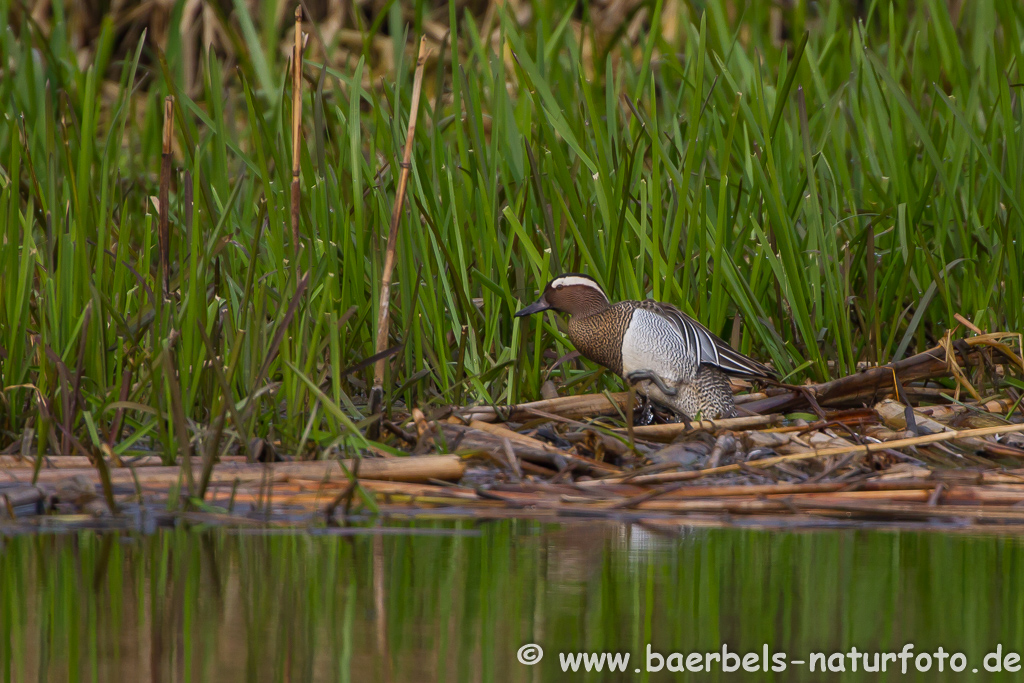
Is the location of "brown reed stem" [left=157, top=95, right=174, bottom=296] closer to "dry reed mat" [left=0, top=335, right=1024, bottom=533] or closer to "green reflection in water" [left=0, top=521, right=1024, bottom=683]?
"dry reed mat" [left=0, top=335, right=1024, bottom=533]

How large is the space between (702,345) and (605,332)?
0.99 feet

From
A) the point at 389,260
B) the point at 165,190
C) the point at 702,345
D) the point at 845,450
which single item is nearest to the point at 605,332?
the point at 702,345

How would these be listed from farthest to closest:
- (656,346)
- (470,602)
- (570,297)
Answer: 1. (570,297)
2. (656,346)
3. (470,602)

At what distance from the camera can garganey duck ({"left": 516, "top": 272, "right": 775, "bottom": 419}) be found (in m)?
3.80

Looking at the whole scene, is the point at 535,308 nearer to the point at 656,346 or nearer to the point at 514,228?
the point at 514,228

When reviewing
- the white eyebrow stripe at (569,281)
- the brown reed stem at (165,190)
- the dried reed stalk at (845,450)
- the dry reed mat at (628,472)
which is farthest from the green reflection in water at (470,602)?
the white eyebrow stripe at (569,281)

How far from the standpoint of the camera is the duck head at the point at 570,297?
3809 millimetres

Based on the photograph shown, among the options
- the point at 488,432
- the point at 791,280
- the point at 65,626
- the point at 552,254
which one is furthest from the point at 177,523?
the point at 791,280

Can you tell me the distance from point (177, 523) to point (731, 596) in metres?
1.19

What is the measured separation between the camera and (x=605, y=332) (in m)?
3.86

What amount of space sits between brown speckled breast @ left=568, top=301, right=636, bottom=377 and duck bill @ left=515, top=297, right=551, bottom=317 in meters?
0.12

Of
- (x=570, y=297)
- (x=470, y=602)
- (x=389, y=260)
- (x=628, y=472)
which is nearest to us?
(x=470, y=602)

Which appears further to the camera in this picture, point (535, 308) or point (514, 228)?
point (514, 228)

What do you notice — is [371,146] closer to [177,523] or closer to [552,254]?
[552,254]
